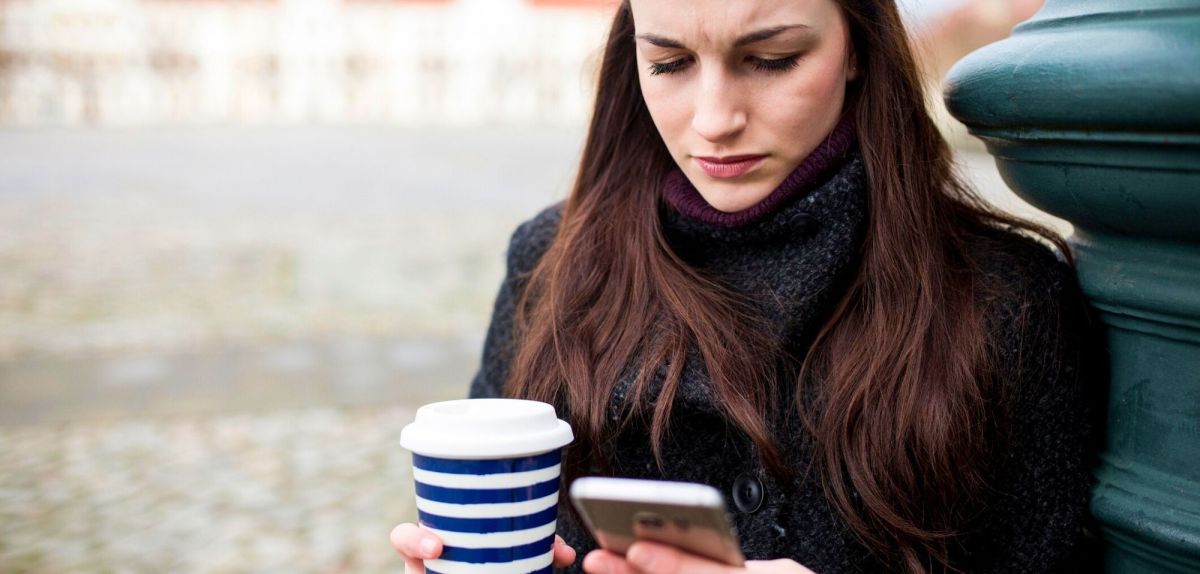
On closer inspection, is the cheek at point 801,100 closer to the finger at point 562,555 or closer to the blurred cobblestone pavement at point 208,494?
the finger at point 562,555

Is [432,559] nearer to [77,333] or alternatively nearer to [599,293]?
[599,293]

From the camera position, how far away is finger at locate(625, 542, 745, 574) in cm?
105

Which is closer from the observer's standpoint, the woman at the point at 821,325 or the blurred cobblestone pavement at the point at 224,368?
the woman at the point at 821,325

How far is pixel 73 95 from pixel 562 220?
4048 cm

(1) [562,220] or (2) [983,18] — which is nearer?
(1) [562,220]

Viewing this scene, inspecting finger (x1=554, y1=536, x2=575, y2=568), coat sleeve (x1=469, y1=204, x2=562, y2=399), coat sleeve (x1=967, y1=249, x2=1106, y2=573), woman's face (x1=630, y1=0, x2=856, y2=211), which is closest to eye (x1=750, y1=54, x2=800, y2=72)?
woman's face (x1=630, y1=0, x2=856, y2=211)

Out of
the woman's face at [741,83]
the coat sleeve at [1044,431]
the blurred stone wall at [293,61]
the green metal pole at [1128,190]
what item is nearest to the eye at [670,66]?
the woman's face at [741,83]

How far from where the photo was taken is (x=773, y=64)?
1608 mm

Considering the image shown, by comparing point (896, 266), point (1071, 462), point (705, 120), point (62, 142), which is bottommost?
point (62, 142)

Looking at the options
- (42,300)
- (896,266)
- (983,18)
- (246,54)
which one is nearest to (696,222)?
(896,266)

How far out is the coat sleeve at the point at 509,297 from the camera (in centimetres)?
207

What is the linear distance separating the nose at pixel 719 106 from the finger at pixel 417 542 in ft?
2.32

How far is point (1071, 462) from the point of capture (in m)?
1.49

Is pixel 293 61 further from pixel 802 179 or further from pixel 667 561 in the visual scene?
pixel 667 561
